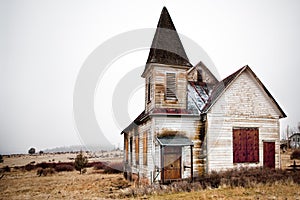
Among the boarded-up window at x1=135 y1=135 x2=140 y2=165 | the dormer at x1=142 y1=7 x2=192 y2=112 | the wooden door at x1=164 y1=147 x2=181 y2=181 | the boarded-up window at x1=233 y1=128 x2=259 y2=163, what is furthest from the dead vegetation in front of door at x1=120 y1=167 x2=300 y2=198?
the boarded-up window at x1=135 y1=135 x2=140 y2=165

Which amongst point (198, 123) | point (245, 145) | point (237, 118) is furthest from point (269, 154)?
point (198, 123)

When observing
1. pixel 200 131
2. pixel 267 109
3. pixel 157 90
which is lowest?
pixel 200 131

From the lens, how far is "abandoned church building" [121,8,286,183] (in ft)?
47.8

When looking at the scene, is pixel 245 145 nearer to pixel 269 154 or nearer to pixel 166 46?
pixel 269 154

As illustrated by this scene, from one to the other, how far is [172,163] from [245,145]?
4476mm

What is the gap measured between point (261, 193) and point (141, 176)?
841 centimetres

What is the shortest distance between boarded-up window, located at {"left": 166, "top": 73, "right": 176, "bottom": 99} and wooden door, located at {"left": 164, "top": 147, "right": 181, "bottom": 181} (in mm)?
3191

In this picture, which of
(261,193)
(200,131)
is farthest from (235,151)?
(261,193)

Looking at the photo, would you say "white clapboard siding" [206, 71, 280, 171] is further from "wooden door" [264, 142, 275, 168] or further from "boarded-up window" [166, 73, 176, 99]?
"boarded-up window" [166, 73, 176, 99]

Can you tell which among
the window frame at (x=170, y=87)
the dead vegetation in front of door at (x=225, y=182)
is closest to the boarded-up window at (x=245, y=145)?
the dead vegetation in front of door at (x=225, y=182)

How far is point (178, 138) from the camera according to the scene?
1444cm

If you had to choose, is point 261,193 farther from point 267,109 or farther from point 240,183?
point 267,109

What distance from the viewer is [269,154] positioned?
15656 mm

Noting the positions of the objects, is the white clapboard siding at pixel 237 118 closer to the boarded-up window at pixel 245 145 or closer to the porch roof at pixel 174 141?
the boarded-up window at pixel 245 145
